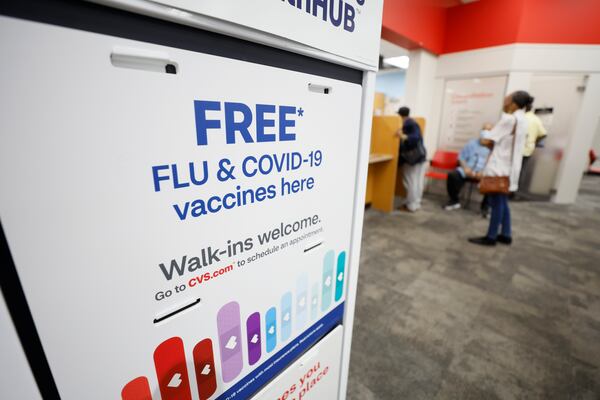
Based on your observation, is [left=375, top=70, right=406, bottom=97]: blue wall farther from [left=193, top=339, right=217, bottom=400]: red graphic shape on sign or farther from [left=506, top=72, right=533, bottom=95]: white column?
[left=193, top=339, right=217, bottom=400]: red graphic shape on sign

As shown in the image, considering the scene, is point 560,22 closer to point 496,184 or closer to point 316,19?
point 496,184

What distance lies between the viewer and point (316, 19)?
538 mm

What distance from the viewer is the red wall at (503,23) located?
383cm

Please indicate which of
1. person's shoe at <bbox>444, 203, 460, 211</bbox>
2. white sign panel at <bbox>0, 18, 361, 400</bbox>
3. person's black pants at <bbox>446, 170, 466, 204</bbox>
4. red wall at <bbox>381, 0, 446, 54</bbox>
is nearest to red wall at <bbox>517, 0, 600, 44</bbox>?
red wall at <bbox>381, 0, 446, 54</bbox>

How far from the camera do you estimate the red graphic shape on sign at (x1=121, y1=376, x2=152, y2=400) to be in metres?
0.47

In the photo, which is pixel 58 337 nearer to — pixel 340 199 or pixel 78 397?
pixel 78 397

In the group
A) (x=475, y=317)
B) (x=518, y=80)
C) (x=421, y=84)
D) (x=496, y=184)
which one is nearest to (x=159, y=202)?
(x=475, y=317)

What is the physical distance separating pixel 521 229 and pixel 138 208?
14.0ft

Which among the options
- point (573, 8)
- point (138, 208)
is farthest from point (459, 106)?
point (138, 208)

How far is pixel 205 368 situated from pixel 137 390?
13cm

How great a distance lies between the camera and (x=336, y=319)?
92 centimetres

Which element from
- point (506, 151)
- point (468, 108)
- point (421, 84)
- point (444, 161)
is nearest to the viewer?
point (506, 151)

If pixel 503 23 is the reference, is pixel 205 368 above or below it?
below

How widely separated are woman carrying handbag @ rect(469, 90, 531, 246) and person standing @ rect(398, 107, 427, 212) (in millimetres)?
1141
